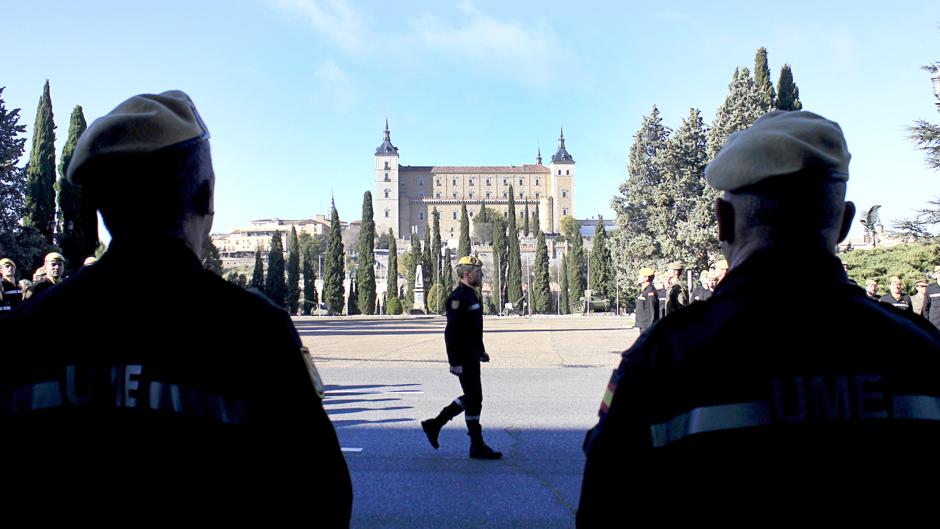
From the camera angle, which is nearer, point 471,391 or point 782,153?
point 782,153

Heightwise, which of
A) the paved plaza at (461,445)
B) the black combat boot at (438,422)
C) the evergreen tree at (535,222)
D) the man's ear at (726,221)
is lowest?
the paved plaza at (461,445)

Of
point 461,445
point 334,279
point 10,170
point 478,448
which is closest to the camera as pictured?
point 478,448

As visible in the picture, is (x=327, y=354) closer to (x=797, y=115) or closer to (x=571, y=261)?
(x=797, y=115)

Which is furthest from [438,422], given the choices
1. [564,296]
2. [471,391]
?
[564,296]

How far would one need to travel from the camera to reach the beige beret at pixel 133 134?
1938mm

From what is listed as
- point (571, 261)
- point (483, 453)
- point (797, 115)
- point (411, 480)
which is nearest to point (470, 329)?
point (483, 453)

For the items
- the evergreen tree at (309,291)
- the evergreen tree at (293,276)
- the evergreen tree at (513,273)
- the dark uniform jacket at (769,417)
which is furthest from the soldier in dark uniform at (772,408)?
the evergreen tree at (513,273)

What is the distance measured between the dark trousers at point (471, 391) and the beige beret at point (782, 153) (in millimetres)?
6150

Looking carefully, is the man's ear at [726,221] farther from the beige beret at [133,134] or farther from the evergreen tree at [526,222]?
the evergreen tree at [526,222]

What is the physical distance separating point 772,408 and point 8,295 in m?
11.0

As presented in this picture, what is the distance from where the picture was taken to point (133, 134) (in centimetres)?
195

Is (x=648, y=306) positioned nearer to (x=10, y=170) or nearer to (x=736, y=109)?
(x=736, y=109)

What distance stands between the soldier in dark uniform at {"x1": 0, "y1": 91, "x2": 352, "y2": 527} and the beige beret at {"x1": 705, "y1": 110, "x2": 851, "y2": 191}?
3.68ft

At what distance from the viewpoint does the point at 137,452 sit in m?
1.81
